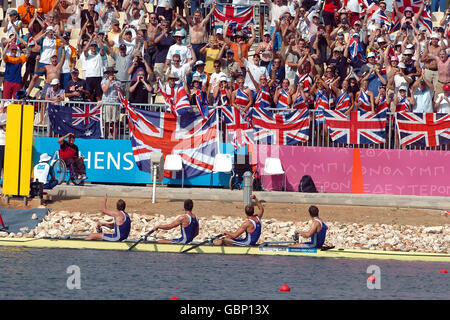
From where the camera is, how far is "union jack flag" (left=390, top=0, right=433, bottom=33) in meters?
34.6

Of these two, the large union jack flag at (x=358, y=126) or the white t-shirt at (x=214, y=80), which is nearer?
the large union jack flag at (x=358, y=126)

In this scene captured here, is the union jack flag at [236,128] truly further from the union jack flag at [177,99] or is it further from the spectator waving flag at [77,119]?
the spectator waving flag at [77,119]

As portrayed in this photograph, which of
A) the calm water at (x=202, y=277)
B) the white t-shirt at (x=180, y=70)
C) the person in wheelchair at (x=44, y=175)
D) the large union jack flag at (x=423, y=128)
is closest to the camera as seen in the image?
the calm water at (x=202, y=277)

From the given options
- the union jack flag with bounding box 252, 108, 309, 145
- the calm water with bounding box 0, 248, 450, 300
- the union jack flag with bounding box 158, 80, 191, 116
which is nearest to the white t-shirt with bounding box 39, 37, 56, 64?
the union jack flag with bounding box 158, 80, 191, 116

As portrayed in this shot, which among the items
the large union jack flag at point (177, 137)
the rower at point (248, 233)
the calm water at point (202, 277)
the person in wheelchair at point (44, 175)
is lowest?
the calm water at point (202, 277)

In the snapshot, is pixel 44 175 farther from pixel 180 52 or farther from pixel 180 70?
pixel 180 52

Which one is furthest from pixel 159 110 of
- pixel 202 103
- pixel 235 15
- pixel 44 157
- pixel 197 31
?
pixel 235 15

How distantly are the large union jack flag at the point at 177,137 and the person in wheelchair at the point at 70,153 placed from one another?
1482 millimetres

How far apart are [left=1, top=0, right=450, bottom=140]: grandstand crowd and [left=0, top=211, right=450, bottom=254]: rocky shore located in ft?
9.92

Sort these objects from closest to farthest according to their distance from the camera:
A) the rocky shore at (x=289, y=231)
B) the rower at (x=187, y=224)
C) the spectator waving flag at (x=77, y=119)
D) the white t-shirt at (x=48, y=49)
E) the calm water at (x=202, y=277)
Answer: the calm water at (x=202, y=277) < the rower at (x=187, y=224) < the rocky shore at (x=289, y=231) < the spectator waving flag at (x=77, y=119) < the white t-shirt at (x=48, y=49)

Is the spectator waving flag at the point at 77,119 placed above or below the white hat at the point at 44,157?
above

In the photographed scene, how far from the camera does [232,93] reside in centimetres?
3158

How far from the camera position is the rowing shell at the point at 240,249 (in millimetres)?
26812

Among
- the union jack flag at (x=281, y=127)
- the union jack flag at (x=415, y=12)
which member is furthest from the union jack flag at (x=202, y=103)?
the union jack flag at (x=415, y=12)
